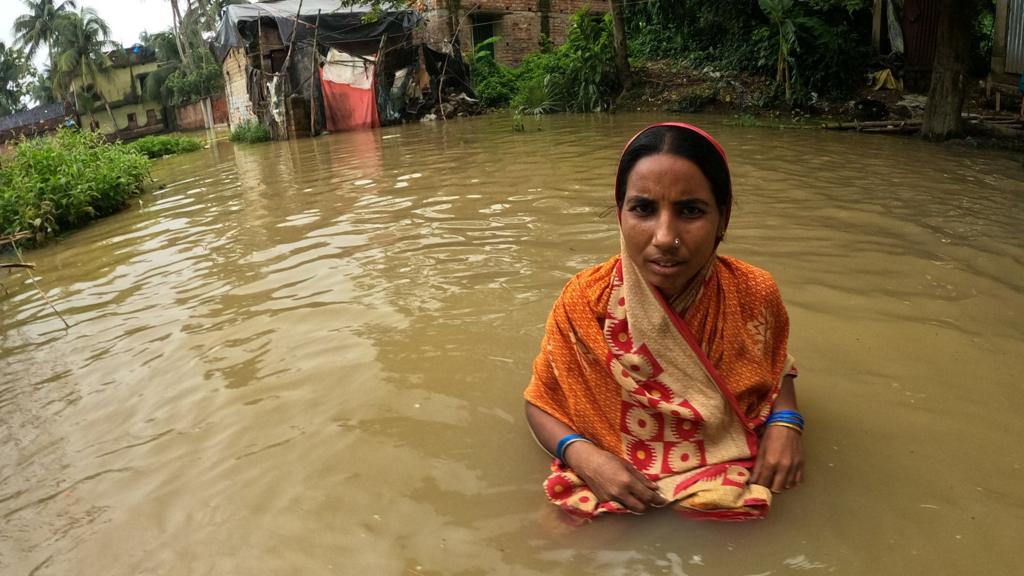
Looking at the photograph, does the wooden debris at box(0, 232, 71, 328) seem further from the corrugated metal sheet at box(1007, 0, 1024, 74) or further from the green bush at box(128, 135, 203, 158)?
the green bush at box(128, 135, 203, 158)

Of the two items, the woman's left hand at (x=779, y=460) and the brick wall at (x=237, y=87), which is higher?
the brick wall at (x=237, y=87)

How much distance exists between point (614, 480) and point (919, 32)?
1481 cm

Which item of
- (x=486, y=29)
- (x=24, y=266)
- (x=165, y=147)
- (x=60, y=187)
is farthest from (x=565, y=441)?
(x=486, y=29)

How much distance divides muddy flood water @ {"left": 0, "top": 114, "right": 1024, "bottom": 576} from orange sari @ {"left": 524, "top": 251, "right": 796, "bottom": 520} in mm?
90

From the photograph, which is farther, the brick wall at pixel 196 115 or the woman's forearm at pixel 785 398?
the brick wall at pixel 196 115

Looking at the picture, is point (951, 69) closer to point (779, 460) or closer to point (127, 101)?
point (779, 460)

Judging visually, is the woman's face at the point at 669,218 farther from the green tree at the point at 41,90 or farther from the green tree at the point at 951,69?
the green tree at the point at 41,90

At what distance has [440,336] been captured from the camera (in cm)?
303

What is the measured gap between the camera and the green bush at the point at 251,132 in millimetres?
16734

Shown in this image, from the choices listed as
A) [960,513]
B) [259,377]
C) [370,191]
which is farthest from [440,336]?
[370,191]

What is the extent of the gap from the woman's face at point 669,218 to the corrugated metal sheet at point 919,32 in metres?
14.1

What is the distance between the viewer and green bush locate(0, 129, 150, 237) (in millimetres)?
6352

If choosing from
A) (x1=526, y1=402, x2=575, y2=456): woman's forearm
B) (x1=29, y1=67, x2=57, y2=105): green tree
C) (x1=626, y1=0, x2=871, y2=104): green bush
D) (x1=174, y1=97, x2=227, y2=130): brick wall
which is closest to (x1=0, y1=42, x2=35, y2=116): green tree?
(x1=29, y1=67, x2=57, y2=105): green tree

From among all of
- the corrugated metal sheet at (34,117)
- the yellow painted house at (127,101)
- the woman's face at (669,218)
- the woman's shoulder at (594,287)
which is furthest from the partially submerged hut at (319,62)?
the yellow painted house at (127,101)
